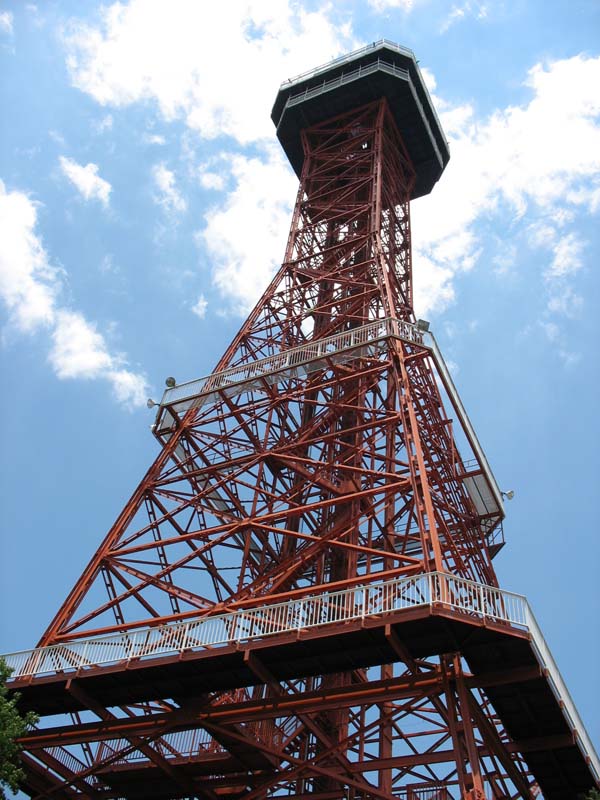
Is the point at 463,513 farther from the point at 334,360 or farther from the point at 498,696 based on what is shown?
the point at 498,696

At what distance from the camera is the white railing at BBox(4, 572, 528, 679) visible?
58.6 ft

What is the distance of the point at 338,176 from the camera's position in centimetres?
3872

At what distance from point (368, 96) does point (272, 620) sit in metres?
27.8

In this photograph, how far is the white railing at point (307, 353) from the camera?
27.3 meters

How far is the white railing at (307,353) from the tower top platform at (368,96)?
16.2m

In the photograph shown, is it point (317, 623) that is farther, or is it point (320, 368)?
point (320, 368)

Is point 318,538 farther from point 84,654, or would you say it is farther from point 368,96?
point 368,96

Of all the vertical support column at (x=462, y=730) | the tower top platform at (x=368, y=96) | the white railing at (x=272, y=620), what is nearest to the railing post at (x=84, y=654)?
the white railing at (x=272, y=620)

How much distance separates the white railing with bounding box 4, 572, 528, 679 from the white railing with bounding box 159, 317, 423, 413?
8.85 m

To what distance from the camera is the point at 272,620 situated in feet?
63.7

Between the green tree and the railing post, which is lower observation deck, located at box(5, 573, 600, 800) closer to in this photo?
the railing post

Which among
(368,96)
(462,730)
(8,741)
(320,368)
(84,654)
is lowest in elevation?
(462,730)

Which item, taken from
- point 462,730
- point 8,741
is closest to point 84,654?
point 8,741

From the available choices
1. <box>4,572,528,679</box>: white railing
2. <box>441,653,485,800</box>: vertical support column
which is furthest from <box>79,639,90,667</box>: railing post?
<box>441,653,485,800</box>: vertical support column
